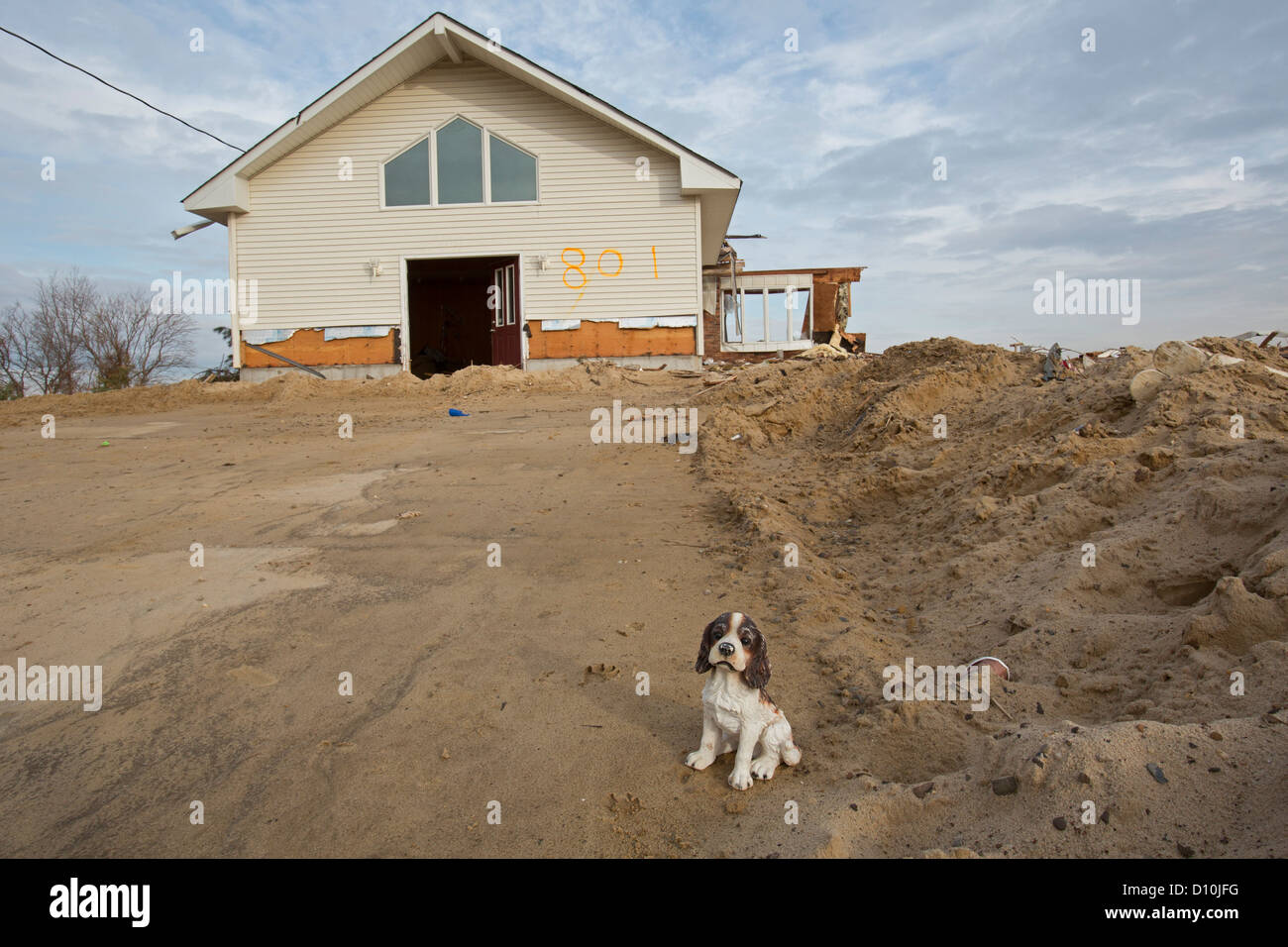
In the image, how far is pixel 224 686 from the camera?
3.78 metres

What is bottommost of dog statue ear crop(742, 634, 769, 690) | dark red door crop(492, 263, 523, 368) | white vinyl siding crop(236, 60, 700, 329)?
dog statue ear crop(742, 634, 769, 690)

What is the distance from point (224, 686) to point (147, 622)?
110 centimetres

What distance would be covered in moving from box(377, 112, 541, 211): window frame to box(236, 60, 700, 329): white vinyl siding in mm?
56

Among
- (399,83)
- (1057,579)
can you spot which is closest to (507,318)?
(399,83)

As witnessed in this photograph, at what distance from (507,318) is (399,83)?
16.7 feet

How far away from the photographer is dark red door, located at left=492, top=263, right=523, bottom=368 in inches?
658

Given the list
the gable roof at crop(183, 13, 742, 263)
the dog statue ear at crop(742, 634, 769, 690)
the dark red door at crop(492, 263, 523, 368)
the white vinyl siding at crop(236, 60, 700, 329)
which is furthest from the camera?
the dark red door at crop(492, 263, 523, 368)

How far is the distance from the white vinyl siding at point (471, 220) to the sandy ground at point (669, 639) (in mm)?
9011

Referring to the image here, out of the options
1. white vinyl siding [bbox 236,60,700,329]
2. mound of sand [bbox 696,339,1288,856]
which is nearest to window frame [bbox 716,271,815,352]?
white vinyl siding [bbox 236,60,700,329]

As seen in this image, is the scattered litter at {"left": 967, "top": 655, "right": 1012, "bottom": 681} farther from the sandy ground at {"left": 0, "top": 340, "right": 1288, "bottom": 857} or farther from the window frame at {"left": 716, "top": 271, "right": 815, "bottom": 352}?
the window frame at {"left": 716, "top": 271, "right": 815, "bottom": 352}

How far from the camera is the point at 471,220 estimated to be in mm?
16375

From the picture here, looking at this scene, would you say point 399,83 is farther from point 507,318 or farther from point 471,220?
point 507,318
